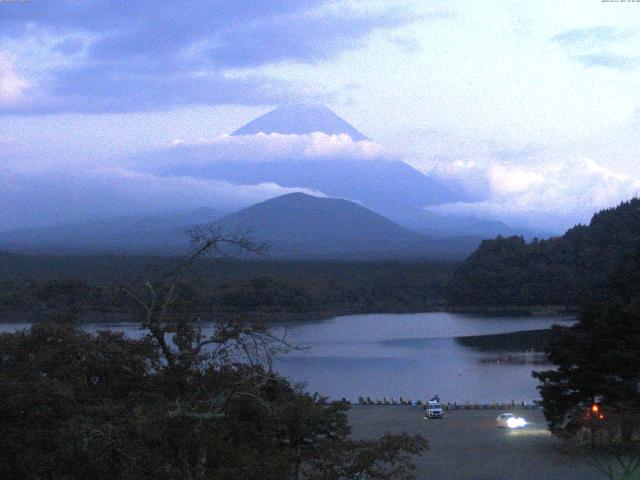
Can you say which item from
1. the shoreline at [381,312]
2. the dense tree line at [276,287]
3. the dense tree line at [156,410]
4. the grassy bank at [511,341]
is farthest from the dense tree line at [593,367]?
the shoreline at [381,312]

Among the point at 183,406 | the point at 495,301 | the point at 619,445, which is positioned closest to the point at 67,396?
the point at 183,406

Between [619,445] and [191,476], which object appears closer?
[191,476]

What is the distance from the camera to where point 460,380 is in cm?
2417

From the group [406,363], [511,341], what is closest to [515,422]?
[406,363]

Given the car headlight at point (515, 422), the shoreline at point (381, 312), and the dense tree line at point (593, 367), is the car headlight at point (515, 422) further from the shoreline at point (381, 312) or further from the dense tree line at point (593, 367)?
the shoreline at point (381, 312)

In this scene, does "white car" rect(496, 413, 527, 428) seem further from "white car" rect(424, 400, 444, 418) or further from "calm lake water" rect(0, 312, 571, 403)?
"calm lake water" rect(0, 312, 571, 403)

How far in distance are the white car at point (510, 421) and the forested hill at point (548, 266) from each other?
31.3m

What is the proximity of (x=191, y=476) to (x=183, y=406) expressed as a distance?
37 cm

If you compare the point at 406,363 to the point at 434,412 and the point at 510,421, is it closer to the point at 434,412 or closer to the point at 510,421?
the point at 434,412

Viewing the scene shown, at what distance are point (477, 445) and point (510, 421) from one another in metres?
2.09

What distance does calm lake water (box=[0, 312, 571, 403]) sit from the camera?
73.2 feet

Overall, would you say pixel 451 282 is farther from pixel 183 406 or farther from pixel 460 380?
pixel 183 406

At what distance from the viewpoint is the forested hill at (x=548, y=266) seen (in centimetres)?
4809

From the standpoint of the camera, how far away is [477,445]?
44.5 ft
